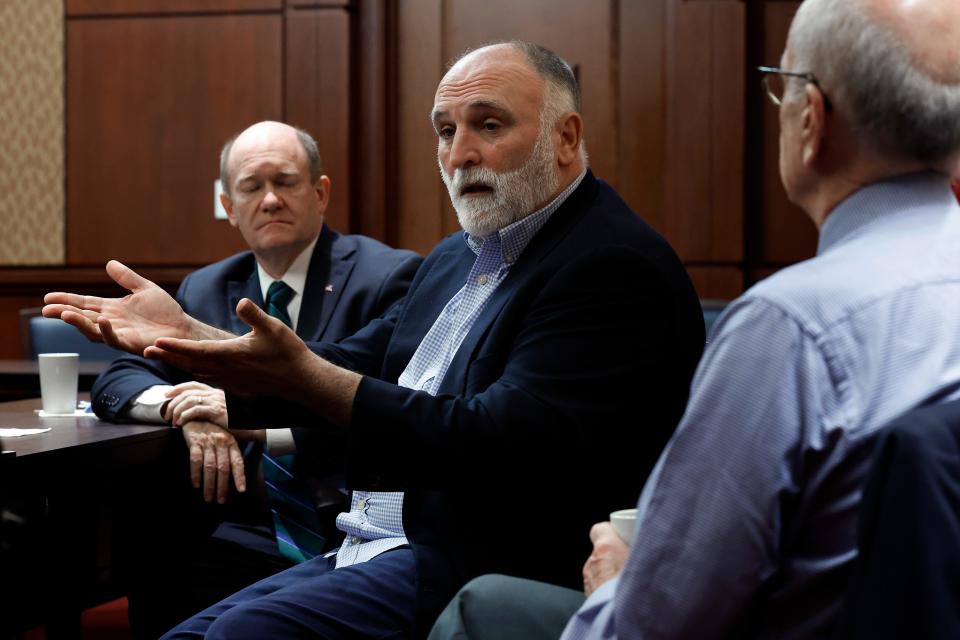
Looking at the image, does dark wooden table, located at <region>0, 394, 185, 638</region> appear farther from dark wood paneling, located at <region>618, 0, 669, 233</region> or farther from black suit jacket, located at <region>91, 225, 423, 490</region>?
dark wood paneling, located at <region>618, 0, 669, 233</region>

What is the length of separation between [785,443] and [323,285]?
1.91 meters

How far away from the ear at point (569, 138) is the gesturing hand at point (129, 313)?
2.33 feet

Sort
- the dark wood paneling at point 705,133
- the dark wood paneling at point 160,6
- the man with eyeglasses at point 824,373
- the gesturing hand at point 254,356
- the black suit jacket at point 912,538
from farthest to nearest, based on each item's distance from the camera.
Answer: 1. the dark wood paneling at point 160,6
2. the dark wood paneling at point 705,133
3. the gesturing hand at point 254,356
4. the man with eyeglasses at point 824,373
5. the black suit jacket at point 912,538

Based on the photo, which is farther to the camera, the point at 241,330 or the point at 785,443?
the point at 241,330

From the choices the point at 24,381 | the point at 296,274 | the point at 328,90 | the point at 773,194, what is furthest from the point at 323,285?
the point at 773,194

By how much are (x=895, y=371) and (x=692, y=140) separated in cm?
402

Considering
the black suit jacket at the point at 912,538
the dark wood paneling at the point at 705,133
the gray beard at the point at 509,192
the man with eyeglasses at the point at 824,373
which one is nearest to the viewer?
the black suit jacket at the point at 912,538

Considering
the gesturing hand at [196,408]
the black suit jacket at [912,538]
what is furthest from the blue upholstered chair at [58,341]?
the black suit jacket at [912,538]

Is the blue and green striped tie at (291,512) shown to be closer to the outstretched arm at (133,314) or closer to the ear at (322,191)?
the outstretched arm at (133,314)

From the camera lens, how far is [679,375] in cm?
169

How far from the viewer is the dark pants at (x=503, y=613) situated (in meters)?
1.27

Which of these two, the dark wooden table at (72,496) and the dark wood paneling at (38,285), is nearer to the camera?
the dark wooden table at (72,496)

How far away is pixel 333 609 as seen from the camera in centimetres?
166

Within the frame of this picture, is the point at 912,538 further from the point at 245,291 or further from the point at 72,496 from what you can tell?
the point at 245,291
